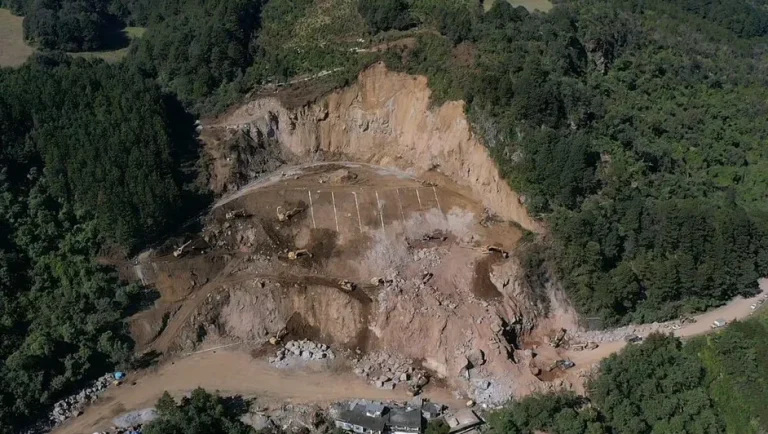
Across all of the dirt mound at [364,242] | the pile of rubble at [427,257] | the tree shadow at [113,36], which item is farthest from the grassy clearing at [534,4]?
the tree shadow at [113,36]

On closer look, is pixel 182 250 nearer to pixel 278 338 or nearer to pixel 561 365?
pixel 278 338

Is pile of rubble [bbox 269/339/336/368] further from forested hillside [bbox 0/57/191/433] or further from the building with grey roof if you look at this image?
forested hillside [bbox 0/57/191/433]

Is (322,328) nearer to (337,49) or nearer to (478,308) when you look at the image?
(478,308)

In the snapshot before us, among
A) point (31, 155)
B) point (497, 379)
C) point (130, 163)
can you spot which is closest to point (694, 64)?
point (497, 379)

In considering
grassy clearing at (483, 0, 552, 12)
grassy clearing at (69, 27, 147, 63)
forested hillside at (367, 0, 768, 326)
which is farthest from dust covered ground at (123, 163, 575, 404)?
grassy clearing at (483, 0, 552, 12)

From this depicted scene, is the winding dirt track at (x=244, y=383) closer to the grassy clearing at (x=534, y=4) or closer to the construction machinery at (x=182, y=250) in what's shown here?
the construction machinery at (x=182, y=250)
